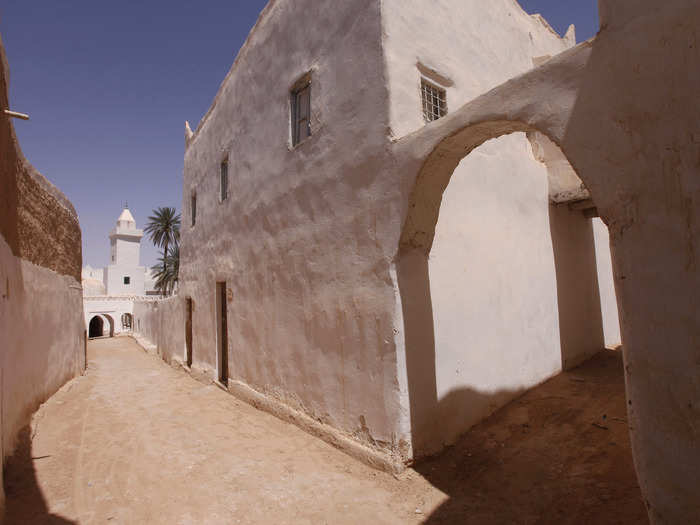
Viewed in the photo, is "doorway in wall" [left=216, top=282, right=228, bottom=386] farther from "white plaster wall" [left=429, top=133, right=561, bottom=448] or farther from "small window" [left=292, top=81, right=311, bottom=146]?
"white plaster wall" [left=429, top=133, right=561, bottom=448]

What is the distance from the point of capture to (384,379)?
4730 millimetres

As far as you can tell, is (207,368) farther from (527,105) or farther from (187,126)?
(527,105)

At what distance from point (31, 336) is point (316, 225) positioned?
5739 millimetres

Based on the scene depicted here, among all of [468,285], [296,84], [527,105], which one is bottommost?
[468,285]

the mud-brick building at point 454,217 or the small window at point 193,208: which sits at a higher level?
the small window at point 193,208

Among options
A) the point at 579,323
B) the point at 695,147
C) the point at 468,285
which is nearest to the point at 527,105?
the point at 695,147

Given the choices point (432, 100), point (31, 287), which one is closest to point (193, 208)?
point (31, 287)

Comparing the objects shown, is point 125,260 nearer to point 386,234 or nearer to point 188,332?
point 188,332

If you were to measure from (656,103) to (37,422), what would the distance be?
9.32 meters

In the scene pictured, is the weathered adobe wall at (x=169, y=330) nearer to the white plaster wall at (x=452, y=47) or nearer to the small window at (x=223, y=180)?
the small window at (x=223, y=180)

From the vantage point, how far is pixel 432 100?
18.7 ft

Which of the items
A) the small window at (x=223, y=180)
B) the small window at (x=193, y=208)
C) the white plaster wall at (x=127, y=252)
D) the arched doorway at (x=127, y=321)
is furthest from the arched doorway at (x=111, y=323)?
the small window at (x=223, y=180)

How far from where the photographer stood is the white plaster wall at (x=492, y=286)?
516 centimetres

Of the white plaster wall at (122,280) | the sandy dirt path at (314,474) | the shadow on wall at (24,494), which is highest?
the white plaster wall at (122,280)
